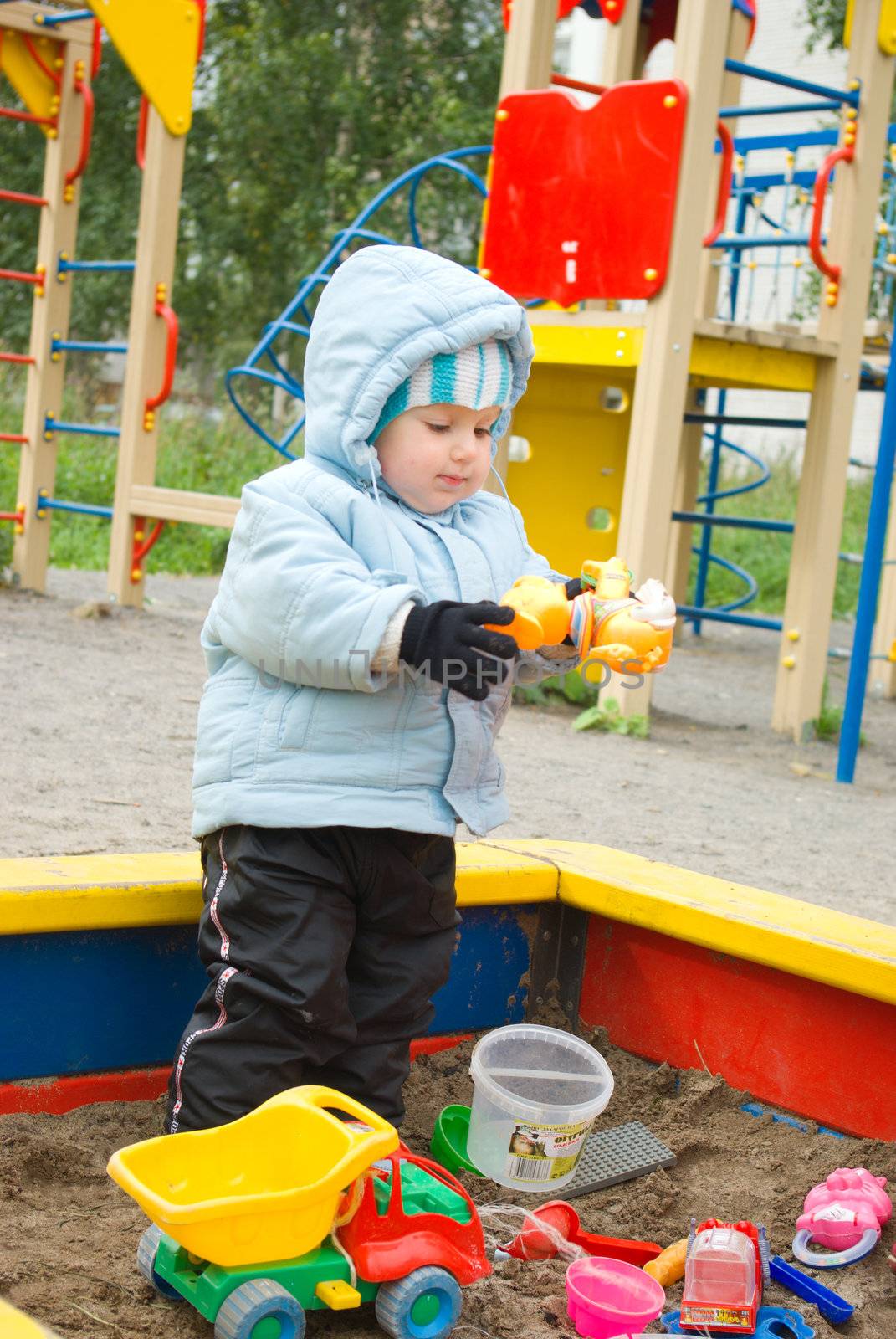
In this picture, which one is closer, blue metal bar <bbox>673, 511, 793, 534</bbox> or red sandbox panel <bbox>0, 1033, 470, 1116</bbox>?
red sandbox panel <bbox>0, 1033, 470, 1116</bbox>

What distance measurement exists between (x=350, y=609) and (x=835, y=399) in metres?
3.75

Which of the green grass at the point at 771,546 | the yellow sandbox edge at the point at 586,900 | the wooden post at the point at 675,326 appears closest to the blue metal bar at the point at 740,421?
the wooden post at the point at 675,326

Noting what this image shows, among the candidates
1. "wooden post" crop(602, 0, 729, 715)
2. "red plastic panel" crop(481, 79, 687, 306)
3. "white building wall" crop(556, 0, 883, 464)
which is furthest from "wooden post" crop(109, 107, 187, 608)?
"white building wall" crop(556, 0, 883, 464)

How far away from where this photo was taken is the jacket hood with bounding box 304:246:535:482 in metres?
1.65

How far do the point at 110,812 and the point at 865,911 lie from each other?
1.45m

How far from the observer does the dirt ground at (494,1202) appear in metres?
1.37

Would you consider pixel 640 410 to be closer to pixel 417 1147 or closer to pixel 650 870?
pixel 650 870

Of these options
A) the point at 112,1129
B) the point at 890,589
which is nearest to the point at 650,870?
the point at 112,1129

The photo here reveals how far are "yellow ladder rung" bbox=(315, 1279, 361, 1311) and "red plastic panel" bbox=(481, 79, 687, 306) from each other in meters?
3.58

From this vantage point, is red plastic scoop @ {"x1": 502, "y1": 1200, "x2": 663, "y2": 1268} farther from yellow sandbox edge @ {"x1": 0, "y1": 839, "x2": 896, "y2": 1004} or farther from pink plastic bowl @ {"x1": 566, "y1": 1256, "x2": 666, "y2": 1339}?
yellow sandbox edge @ {"x1": 0, "y1": 839, "x2": 896, "y2": 1004}

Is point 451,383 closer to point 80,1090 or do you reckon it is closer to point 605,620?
point 605,620

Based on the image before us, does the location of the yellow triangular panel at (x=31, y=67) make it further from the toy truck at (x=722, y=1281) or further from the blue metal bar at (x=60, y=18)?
the toy truck at (x=722, y=1281)

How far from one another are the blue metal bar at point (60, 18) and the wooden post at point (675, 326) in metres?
2.62

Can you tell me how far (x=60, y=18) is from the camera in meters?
5.88
